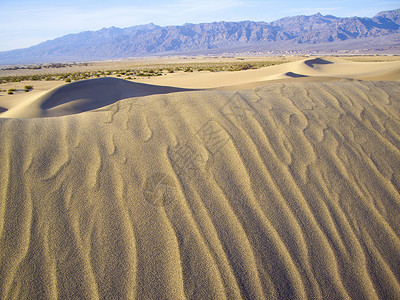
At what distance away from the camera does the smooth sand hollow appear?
4.92 ft

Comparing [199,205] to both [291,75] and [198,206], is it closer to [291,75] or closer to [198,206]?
[198,206]

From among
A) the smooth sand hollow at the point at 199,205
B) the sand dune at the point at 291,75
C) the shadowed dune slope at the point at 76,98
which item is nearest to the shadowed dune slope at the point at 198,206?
the smooth sand hollow at the point at 199,205

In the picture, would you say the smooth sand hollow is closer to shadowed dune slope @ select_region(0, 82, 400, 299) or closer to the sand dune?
shadowed dune slope @ select_region(0, 82, 400, 299)

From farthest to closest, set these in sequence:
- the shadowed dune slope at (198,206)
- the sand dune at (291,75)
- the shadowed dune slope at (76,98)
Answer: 1. the sand dune at (291,75)
2. the shadowed dune slope at (76,98)
3. the shadowed dune slope at (198,206)

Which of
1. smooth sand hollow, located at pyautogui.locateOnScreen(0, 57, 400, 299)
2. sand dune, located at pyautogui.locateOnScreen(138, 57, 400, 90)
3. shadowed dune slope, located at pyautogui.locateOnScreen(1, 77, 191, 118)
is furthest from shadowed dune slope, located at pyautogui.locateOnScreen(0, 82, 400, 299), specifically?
sand dune, located at pyautogui.locateOnScreen(138, 57, 400, 90)

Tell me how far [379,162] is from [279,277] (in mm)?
1524

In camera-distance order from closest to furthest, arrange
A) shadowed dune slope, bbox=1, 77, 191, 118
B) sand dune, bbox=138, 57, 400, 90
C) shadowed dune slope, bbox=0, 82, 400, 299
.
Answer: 1. shadowed dune slope, bbox=0, 82, 400, 299
2. shadowed dune slope, bbox=1, 77, 191, 118
3. sand dune, bbox=138, 57, 400, 90

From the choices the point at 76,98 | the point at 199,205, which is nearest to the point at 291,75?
the point at 76,98

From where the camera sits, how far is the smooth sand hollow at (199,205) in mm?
1501

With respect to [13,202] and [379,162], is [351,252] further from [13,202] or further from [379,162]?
[13,202]

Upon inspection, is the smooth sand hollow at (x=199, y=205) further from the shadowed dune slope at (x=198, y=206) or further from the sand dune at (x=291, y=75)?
the sand dune at (x=291, y=75)

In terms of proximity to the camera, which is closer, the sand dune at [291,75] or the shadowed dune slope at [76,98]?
the shadowed dune slope at [76,98]

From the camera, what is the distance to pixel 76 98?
5.44 meters

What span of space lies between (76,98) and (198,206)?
15.1ft
